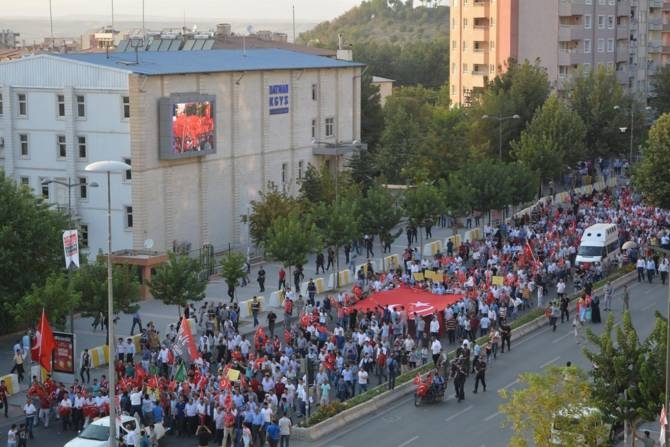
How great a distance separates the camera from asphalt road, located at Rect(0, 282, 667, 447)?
34.3 meters

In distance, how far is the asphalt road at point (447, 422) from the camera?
34344mm

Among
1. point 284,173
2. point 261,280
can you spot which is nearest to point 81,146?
point 261,280

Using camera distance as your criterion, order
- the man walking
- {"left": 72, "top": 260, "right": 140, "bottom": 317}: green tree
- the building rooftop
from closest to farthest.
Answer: {"left": 72, "top": 260, "right": 140, "bottom": 317}: green tree < the man walking < the building rooftop

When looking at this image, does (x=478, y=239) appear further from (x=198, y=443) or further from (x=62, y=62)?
(x=198, y=443)

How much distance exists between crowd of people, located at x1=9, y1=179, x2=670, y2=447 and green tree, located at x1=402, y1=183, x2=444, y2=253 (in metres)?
2.52

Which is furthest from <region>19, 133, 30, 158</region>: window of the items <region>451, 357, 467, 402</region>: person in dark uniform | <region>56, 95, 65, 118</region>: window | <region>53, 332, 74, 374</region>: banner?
<region>451, 357, 467, 402</region>: person in dark uniform

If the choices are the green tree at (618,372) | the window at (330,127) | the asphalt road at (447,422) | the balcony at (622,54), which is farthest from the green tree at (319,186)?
the balcony at (622,54)

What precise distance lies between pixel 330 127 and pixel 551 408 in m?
52.1

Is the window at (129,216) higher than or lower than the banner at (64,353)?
higher

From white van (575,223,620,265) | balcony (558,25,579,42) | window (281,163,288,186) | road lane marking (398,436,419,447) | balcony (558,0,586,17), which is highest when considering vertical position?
balcony (558,0,586,17)

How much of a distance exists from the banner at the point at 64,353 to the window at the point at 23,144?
27.3 m

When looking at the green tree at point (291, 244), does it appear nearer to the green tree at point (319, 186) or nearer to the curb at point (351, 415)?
the green tree at point (319, 186)

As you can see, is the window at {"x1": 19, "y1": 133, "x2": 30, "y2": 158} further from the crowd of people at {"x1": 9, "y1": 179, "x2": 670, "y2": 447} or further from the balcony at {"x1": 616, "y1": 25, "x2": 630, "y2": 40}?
the balcony at {"x1": 616, "y1": 25, "x2": 630, "y2": 40}

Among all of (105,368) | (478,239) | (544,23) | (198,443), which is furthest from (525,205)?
(198,443)
